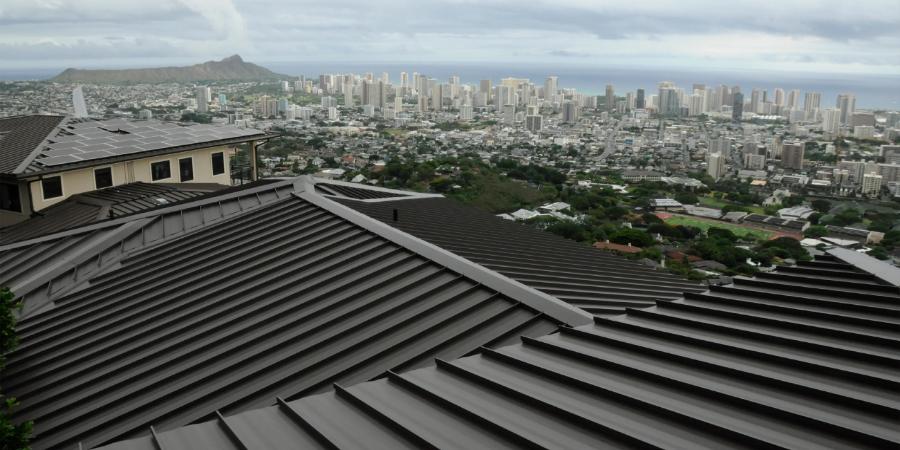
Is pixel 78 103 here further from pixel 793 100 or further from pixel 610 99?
pixel 793 100

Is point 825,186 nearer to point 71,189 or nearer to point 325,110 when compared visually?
point 71,189

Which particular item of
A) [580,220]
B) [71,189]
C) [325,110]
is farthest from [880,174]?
[325,110]

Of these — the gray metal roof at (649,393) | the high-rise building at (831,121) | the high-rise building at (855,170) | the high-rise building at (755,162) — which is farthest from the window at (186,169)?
the high-rise building at (831,121)

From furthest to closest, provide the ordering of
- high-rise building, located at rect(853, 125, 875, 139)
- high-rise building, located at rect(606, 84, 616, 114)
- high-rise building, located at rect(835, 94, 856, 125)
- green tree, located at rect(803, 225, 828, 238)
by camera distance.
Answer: high-rise building, located at rect(606, 84, 616, 114) < high-rise building, located at rect(835, 94, 856, 125) < high-rise building, located at rect(853, 125, 875, 139) < green tree, located at rect(803, 225, 828, 238)

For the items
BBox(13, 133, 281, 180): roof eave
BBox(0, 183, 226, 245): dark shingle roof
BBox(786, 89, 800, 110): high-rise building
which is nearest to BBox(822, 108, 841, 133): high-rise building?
BBox(786, 89, 800, 110): high-rise building

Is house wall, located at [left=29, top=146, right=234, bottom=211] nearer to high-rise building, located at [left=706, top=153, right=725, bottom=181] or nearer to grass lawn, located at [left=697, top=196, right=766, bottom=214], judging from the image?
grass lawn, located at [left=697, top=196, right=766, bottom=214]

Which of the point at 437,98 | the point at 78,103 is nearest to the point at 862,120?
the point at 437,98
